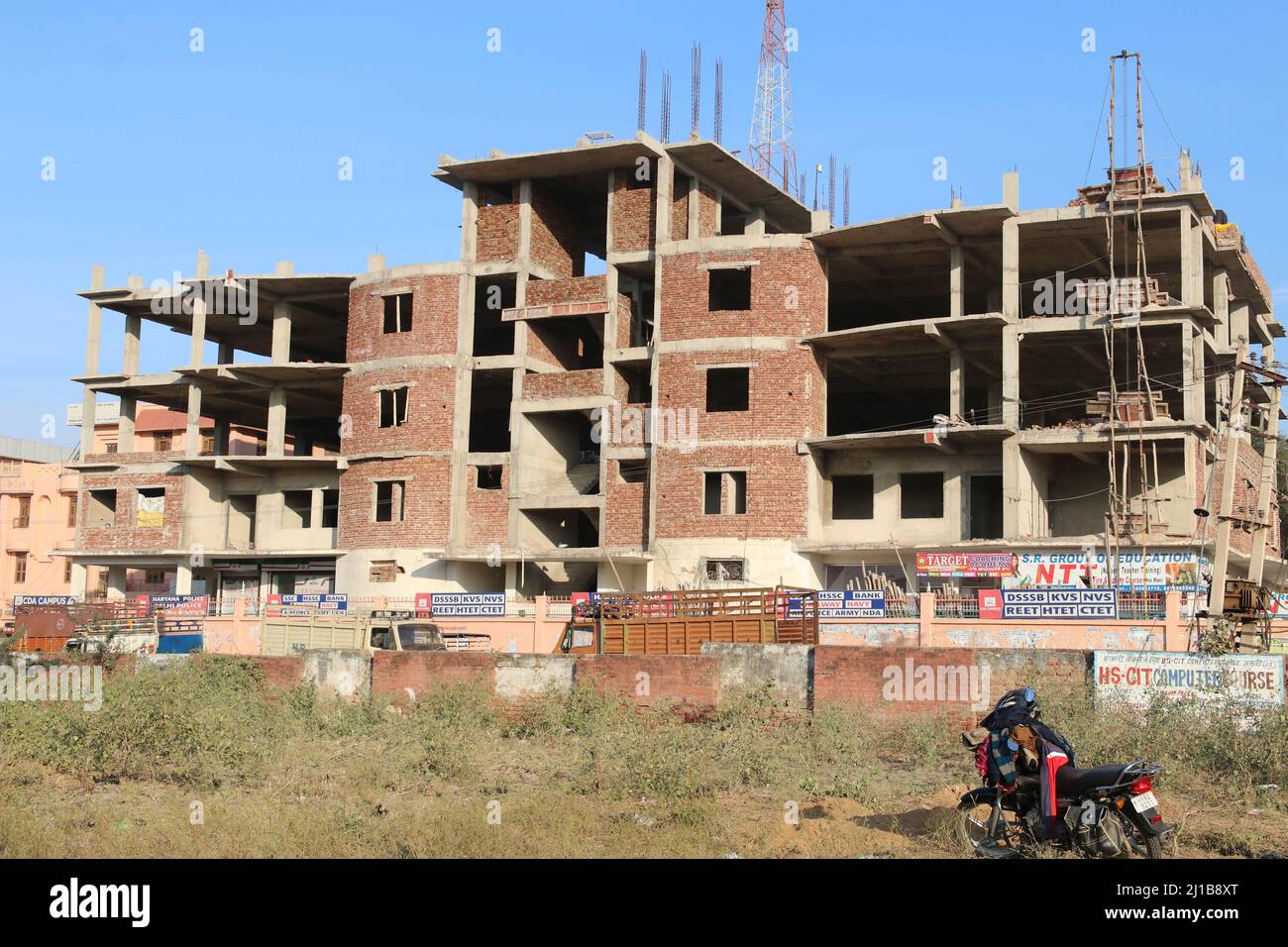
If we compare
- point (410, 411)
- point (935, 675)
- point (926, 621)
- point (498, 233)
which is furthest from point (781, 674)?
point (498, 233)

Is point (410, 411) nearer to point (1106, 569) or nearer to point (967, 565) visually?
point (967, 565)

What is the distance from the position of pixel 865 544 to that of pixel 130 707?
2576 cm

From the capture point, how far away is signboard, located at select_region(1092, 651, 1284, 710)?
699 inches

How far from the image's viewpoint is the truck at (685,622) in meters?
25.0

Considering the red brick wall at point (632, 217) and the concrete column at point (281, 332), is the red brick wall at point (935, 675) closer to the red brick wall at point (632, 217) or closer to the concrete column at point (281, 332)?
the red brick wall at point (632, 217)

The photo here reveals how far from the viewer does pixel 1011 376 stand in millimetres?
38969

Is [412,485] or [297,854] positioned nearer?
[297,854]

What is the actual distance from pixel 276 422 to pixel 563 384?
1334 centimetres

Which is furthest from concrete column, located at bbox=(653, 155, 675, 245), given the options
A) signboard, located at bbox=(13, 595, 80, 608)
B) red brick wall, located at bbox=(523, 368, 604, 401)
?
signboard, located at bbox=(13, 595, 80, 608)

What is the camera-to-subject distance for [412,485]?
45.5 m

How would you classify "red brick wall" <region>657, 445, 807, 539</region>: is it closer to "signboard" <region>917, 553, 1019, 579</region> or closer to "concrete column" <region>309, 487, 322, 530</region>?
"signboard" <region>917, 553, 1019, 579</region>

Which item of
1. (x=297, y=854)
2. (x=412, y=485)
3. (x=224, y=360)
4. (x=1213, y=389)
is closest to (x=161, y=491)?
(x=224, y=360)

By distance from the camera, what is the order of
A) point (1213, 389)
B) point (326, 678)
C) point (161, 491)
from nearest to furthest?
point (326, 678), point (1213, 389), point (161, 491)
